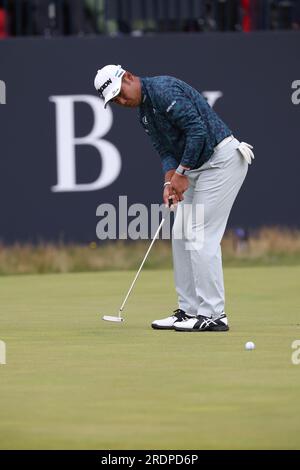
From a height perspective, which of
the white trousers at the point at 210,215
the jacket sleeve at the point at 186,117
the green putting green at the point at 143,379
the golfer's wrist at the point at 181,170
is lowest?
the green putting green at the point at 143,379

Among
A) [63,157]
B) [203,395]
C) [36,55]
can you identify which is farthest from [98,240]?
[203,395]

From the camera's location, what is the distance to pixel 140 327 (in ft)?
34.2

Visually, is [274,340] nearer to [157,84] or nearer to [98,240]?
[157,84]

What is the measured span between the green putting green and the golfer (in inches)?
12.8

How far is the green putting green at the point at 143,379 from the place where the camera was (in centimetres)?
637

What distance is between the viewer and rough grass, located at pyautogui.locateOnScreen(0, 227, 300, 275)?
1631 centimetres

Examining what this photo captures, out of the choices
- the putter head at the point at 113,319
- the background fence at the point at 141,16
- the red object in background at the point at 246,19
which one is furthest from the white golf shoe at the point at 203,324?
the red object in background at the point at 246,19

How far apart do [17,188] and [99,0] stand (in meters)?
2.36

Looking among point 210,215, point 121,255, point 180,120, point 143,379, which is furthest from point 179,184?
point 121,255

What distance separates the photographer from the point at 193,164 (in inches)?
378

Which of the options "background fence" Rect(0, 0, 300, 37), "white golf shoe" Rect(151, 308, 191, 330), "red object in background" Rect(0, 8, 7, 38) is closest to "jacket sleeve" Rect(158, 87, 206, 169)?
"white golf shoe" Rect(151, 308, 191, 330)

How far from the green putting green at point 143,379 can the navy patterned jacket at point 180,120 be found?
1.23 meters

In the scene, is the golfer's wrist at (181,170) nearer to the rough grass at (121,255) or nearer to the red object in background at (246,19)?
the rough grass at (121,255)

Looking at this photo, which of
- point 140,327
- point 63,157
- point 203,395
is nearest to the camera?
point 203,395
